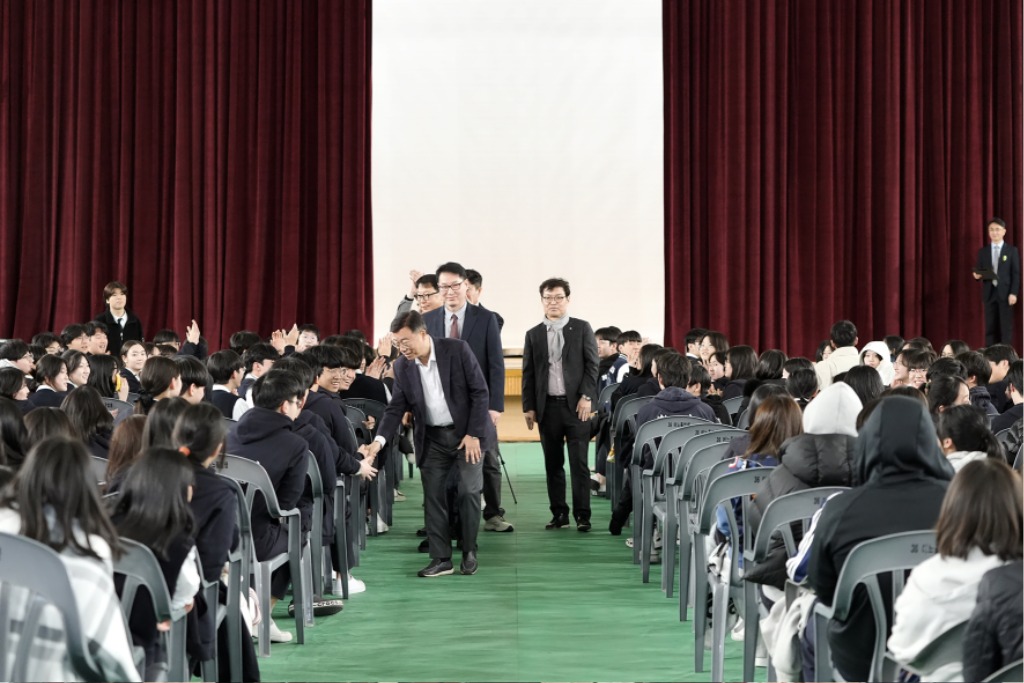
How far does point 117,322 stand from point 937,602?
10.2 metres

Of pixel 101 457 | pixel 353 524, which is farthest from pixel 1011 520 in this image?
pixel 353 524

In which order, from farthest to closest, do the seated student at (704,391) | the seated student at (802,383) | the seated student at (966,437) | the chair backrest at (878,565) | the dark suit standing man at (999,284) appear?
the dark suit standing man at (999,284) < the seated student at (704,391) < the seated student at (802,383) < the seated student at (966,437) < the chair backrest at (878,565)

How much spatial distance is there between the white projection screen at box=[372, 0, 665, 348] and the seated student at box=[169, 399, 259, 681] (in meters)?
9.82

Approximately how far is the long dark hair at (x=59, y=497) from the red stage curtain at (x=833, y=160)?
36.7 ft

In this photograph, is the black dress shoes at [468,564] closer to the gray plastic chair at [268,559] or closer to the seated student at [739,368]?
the gray plastic chair at [268,559]

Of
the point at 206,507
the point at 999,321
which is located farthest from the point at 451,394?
the point at 999,321

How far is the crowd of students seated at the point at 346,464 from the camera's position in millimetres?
2967

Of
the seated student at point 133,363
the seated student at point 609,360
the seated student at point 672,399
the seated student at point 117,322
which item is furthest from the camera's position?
the seated student at point 117,322

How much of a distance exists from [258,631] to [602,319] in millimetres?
9250

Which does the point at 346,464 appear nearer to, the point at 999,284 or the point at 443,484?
the point at 443,484

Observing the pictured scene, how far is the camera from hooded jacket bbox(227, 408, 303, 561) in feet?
16.6

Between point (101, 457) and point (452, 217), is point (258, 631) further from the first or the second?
point (452, 217)

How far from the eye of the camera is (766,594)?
430 centimetres

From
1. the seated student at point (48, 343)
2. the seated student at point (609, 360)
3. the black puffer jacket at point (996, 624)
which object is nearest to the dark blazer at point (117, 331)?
the seated student at point (48, 343)
